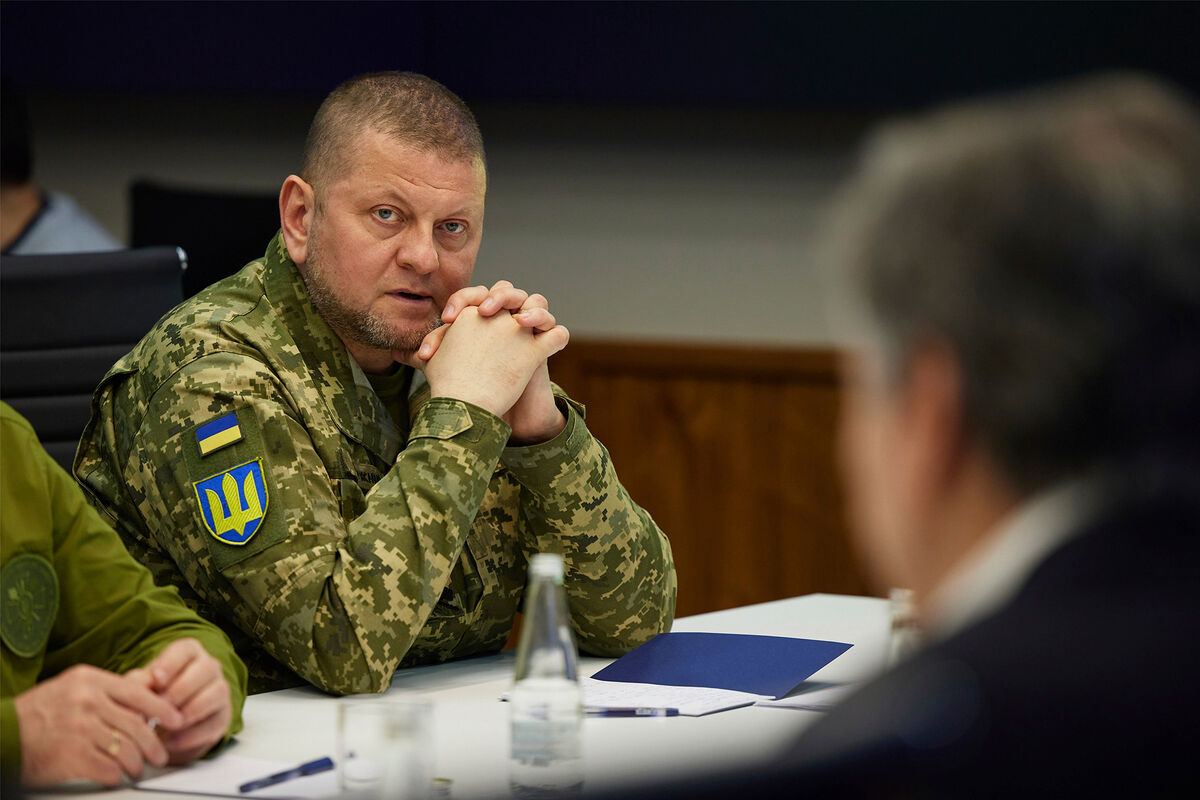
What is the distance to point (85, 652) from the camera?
4.99ft

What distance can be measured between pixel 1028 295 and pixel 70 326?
1.90 m

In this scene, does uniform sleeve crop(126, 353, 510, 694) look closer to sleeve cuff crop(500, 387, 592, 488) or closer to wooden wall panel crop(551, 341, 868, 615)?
sleeve cuff crop(500, 387, 592, 488)

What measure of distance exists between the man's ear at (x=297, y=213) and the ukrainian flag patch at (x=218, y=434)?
33 centimetres

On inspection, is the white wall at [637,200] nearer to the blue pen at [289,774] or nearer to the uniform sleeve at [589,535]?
the uniform sleeve at [589,535]

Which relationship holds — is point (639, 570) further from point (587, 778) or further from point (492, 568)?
point (587, 778)

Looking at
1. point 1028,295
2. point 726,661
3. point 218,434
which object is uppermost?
point 218,434

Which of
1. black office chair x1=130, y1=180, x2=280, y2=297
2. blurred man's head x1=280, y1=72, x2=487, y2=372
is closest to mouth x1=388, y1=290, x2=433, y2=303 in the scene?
blurred man's head x1=280, y1=72, x2=487, y2=372

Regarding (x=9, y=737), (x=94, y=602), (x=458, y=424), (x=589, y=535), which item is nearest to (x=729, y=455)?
(x=589, y=535)

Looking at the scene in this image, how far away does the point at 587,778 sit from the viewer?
1.33 m

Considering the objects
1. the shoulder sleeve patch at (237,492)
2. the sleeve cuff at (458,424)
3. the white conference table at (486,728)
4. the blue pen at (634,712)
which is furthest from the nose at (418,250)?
the blue pen at (634,712)

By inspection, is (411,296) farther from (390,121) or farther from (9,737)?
(9,737)

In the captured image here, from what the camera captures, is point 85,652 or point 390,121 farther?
point 390,121

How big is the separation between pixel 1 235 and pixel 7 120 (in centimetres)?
29

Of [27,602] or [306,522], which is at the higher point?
[306,522]
